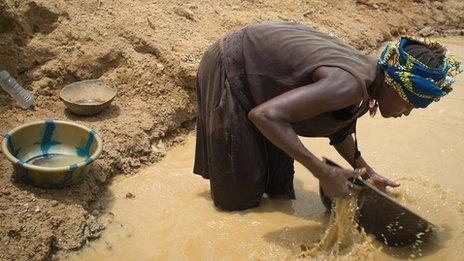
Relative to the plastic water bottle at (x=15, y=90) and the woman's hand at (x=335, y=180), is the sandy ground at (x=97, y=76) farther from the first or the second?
the woman's hand at (x=335, y=180)

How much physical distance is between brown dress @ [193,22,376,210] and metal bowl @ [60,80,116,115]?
1.37 m

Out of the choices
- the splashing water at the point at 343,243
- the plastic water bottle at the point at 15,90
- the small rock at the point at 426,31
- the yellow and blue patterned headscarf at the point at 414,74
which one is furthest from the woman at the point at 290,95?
the small rock at the point at 426,31

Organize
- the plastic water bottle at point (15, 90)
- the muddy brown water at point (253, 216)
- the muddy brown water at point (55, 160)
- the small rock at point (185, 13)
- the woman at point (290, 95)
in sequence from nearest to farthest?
1. the woman at point (290, 95)
2. the muddy brown water at point (253, 216)
3. the muddy brown water at point (55, 160)
4. the plastic water bottle at point (15, 90)
5. the small rock at point (185, 13)

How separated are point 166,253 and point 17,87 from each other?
226 centimetres

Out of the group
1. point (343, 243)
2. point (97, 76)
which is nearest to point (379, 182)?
point (343, 243)

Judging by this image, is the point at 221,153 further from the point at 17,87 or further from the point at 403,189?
the point at 17,87

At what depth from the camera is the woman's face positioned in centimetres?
258

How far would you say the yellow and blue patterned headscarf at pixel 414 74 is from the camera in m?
2.44

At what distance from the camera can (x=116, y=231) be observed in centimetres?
332

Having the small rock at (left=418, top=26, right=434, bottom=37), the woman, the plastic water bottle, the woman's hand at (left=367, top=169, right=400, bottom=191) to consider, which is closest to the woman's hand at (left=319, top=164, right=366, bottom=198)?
the woman

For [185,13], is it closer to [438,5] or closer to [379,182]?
[379,182]

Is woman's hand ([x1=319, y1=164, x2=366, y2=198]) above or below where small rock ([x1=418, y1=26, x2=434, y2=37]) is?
above

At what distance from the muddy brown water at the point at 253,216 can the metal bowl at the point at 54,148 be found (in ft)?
1.40

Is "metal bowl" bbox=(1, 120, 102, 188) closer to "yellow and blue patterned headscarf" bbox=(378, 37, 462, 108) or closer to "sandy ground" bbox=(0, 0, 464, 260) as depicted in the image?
"sandy ground" bbox=(0, 0, 464, 260)
